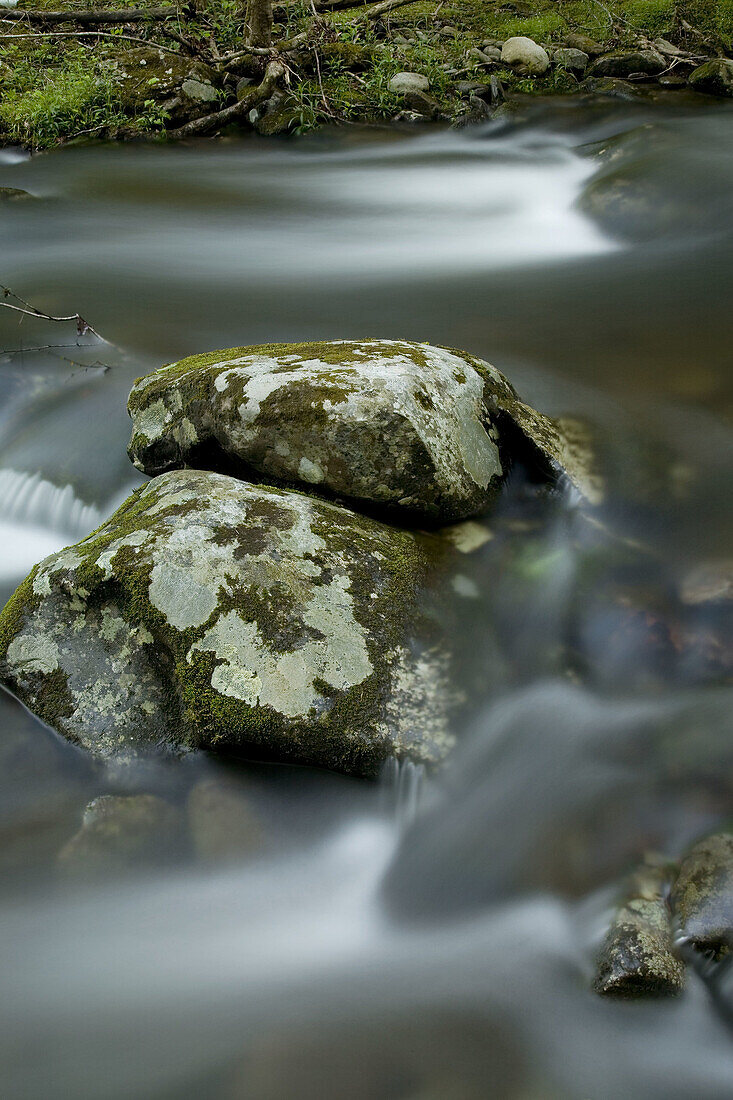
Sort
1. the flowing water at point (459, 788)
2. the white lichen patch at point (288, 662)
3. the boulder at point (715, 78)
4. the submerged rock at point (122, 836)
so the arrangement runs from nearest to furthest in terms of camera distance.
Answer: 1. the flowing water at point (459, 788)
2. the submerged rock at point (122, 836)
3. the white lichen patch at point (288, 662)
4. the boulder at point (715, 78)

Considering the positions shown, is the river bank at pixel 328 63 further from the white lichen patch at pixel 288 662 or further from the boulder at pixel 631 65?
the white lichen patch at pixel 288 662

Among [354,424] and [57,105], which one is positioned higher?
[57,105]

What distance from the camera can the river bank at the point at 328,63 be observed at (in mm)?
9609

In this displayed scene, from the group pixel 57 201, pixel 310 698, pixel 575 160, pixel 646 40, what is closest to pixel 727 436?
pixel 310 698

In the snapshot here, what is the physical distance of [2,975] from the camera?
2334mm

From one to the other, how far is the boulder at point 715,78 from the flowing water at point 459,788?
4.39 metres

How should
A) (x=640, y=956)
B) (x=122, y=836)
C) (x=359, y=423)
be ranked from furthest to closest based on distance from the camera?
(x=359, y=423) < (x=122, y=836) < (x=640, y=956)

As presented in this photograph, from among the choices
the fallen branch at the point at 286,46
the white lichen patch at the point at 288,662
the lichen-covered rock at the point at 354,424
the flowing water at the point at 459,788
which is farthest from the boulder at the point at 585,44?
the white lichen patch at the point at 288,662

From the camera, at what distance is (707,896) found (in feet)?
7.62

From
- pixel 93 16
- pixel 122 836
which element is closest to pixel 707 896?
pixel 122 836

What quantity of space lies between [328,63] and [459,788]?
33.7 ft

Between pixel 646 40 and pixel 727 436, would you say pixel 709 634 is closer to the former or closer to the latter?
pixel 727 436

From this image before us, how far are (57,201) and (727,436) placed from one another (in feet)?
22.6

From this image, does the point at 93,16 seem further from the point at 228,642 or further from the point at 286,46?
the point at 228,642
